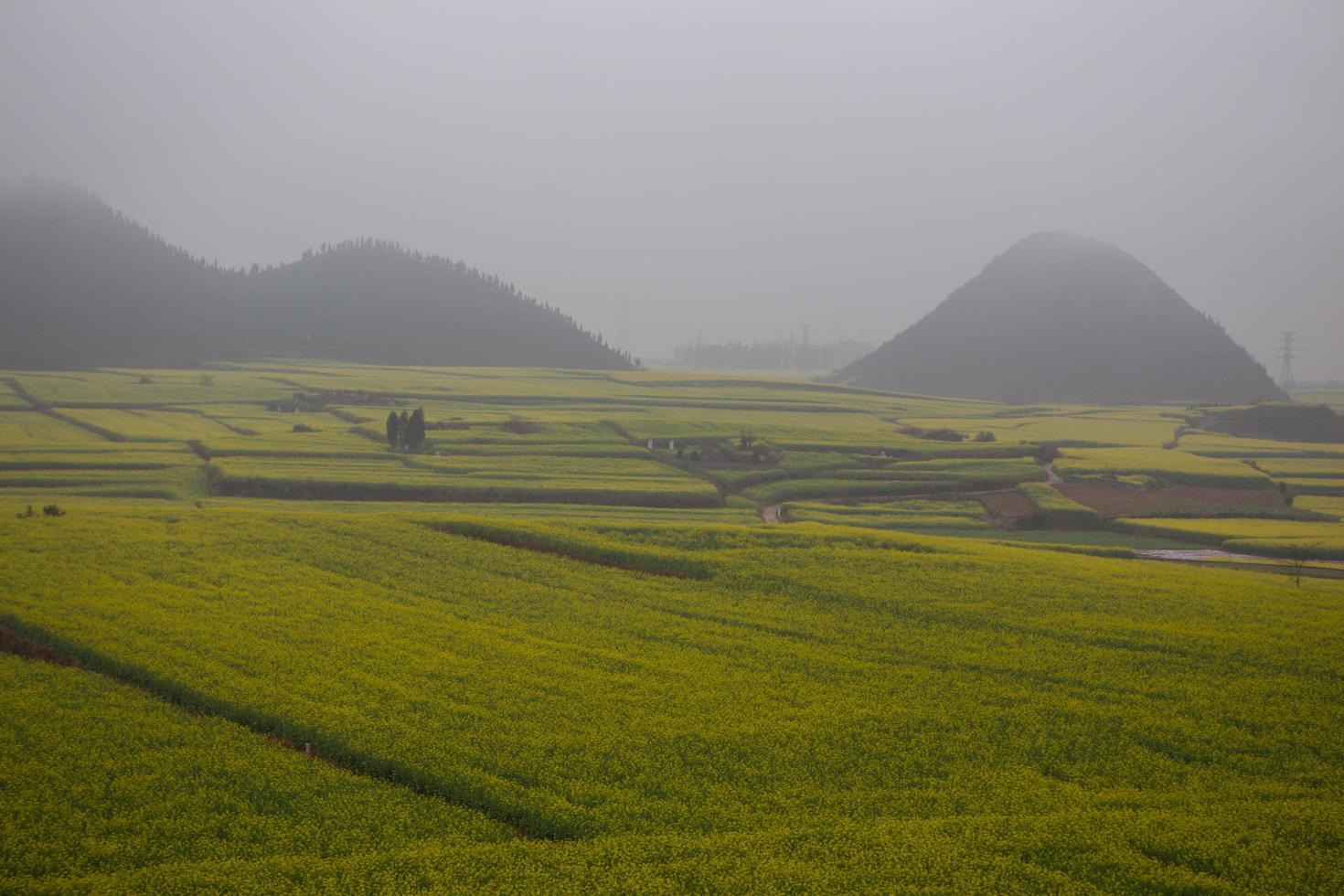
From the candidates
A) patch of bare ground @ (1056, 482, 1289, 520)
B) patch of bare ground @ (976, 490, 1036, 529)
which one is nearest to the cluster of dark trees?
patch of bare ground @ (976, 490, 1036, 529)

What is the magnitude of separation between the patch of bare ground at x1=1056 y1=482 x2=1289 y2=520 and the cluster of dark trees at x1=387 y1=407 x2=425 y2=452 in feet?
162

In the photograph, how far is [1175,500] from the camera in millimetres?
66125

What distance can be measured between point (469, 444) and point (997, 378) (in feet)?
461

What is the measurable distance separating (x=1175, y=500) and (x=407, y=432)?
190 ft

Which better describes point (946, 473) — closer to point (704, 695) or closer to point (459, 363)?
point (704, 695)

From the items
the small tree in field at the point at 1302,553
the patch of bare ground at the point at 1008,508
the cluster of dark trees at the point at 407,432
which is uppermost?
the cluster of dark trees at the point at 407,432

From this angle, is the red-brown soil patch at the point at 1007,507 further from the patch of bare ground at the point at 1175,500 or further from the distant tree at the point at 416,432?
the distant tree at the point at 416,432

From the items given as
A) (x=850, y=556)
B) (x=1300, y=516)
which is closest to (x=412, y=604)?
(x=850, y=556)

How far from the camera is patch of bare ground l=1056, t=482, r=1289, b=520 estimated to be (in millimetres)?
62375

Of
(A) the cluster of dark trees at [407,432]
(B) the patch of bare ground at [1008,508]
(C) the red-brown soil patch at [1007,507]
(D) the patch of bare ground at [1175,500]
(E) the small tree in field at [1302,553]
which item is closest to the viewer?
(E) the small tree in field at [1302,553]

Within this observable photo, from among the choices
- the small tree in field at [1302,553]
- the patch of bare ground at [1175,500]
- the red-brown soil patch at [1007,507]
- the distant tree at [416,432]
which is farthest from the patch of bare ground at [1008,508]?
the distant tree at [416,432]

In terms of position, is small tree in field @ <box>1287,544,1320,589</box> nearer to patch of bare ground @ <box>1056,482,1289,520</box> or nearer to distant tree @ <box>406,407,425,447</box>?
patch of bare ground @ <box>1056,482,1289,520</box>

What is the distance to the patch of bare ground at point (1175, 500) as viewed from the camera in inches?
2456

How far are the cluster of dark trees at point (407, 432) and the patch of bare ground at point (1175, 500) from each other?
49354 mm
